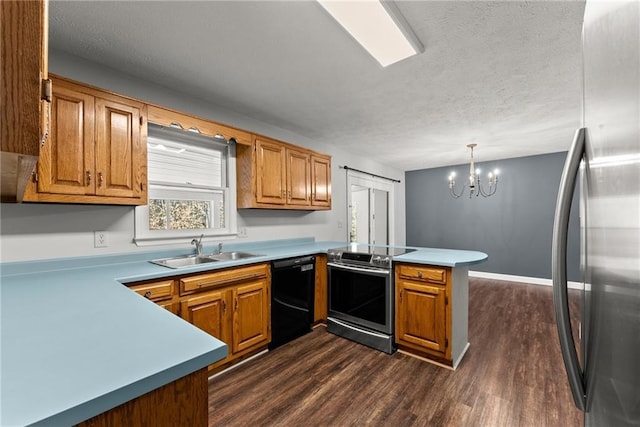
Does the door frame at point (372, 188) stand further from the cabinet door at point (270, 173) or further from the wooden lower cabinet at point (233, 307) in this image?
the wooden lower cabinet at point (233, 307)

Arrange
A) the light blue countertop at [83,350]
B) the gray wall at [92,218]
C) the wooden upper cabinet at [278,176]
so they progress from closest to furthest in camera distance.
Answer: the light blue countertop at [83,350] → the gray wall at [92,218] → the wooden upper cabinet at [278,176]

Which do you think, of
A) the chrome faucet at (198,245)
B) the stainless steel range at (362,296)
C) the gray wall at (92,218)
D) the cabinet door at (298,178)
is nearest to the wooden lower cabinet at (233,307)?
the chrome faucet at (198,245)

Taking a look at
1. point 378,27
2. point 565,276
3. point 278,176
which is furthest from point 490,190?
point 565,276

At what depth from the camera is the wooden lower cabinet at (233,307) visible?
6.53ft

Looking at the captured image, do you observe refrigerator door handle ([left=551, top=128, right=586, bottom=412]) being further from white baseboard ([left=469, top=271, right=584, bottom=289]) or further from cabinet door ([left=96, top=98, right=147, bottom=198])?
white baseboard ([left=469, top=271, right=584, bottom=289])

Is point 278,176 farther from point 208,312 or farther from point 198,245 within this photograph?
point 208,312

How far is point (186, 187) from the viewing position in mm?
2689

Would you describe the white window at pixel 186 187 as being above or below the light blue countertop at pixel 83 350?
above

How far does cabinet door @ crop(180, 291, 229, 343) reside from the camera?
196 cm

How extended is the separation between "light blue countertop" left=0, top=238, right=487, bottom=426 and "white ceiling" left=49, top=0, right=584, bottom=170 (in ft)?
5.10

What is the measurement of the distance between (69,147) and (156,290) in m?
1.05

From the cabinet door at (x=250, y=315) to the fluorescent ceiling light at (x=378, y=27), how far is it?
2.01m

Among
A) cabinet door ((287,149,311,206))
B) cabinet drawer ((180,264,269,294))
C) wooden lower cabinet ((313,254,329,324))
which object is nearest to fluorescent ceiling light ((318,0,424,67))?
cabinet door ((287,149,311,206))

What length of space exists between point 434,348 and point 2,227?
317cm
